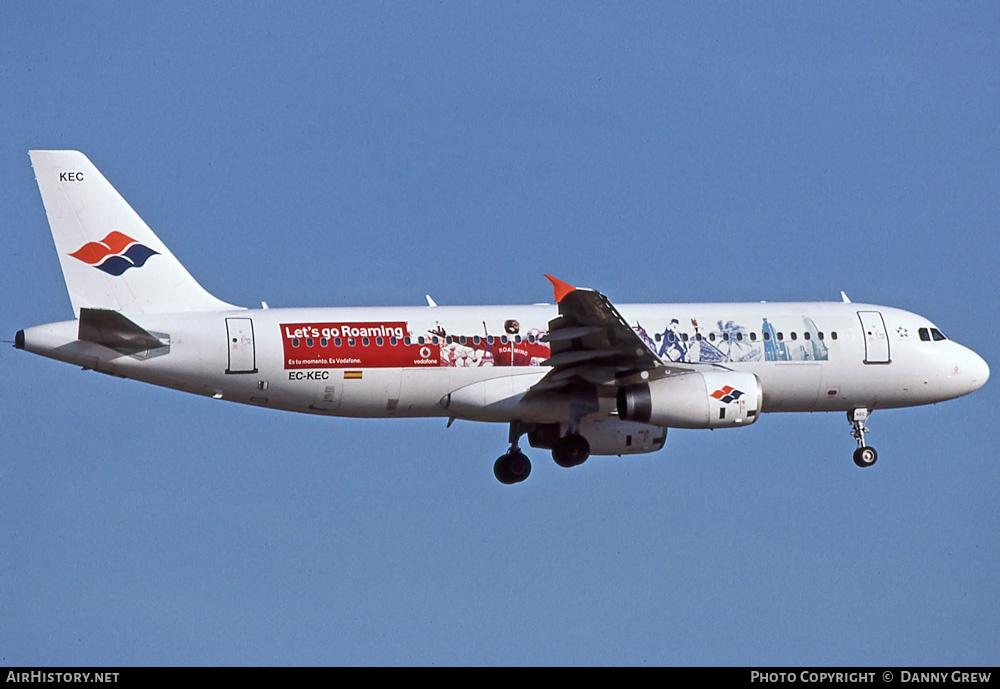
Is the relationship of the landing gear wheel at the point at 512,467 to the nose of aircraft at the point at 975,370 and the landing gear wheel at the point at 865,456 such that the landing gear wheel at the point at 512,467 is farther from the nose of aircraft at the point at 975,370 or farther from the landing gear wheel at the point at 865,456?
the nose of aircraft at the point at 975,370

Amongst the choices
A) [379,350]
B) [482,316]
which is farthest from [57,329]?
[482,316]

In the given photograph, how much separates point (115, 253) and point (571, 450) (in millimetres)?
13954

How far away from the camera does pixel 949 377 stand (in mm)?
47219

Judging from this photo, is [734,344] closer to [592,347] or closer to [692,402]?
[692,402]

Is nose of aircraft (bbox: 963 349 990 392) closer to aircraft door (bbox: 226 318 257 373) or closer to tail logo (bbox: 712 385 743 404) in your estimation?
tail logo (bbox: 712 385 743 404)

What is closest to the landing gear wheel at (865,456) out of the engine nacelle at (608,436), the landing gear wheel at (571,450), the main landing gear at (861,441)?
the main landing gear at (861,441)

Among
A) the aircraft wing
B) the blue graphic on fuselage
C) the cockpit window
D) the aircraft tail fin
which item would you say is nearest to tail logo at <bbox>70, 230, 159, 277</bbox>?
the aircraft tail fin

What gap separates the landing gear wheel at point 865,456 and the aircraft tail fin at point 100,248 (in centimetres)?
1967

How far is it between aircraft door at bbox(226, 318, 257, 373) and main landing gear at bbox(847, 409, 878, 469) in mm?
18100

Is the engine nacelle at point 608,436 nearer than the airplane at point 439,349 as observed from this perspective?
No

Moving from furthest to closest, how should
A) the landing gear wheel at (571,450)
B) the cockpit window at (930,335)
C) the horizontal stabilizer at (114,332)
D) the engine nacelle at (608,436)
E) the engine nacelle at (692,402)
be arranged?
the cockpit window at (930,335) → the engine nacelle at (608,436) → the landing gear wheel at (571,450) → the engine nacelle at (692,402) → the horizontal stabilizer at (114,332)

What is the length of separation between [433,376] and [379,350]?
5.49ft

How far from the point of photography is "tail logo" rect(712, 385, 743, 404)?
1647 inches

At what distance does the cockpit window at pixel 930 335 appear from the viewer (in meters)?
47.2
